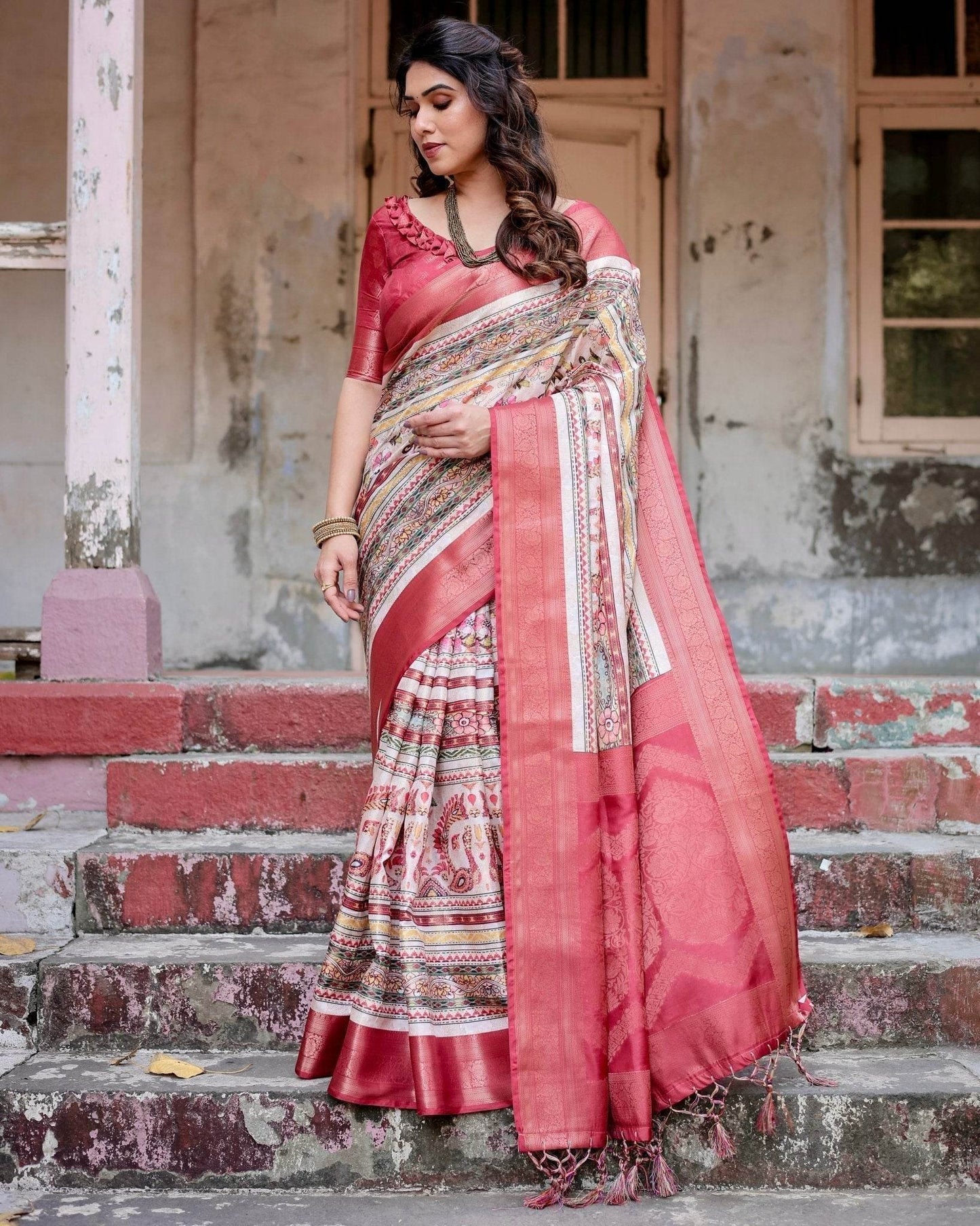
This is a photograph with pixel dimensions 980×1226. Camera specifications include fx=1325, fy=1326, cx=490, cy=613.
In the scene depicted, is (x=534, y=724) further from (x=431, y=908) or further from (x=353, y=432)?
(x=353, y=432)

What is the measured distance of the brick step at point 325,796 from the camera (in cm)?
331

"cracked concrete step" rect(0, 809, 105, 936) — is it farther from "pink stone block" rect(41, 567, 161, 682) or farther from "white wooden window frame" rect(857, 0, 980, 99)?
"white wooden window frame" rect(857, 0, 980, 99)

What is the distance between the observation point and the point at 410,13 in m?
5.62

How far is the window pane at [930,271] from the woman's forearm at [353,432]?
3.68 m

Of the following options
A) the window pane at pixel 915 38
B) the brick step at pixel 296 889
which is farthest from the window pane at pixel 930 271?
the brick step at pixel 296 889

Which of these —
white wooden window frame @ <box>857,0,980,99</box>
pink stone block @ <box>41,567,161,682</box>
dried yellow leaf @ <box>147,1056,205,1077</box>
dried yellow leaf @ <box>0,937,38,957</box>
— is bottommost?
dried yellow leaf @ <box>147,1056,205,1077</box>

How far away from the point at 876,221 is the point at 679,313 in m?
0.92

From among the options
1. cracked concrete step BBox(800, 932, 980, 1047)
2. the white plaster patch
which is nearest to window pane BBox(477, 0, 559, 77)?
cracked concrete step BBox(800, 932, 980, 1047)

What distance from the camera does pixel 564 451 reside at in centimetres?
236

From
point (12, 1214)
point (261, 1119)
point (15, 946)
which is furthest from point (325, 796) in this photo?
point (12, 1214)

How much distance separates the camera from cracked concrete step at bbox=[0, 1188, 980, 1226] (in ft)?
7.34

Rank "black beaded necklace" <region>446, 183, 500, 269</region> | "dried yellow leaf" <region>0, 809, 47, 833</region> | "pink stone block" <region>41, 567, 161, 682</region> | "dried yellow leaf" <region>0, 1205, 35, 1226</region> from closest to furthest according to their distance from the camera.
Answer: "dried yellow leaf" <region>0, 1205, 35, 1226</region> → "black beaded necklace" <region>446, 183, 500, 269</region> → "dried yellow leaf" <region>0, 809, 47, 833</region> → "pink stone block" <region>41, 567, 161, 682</region>

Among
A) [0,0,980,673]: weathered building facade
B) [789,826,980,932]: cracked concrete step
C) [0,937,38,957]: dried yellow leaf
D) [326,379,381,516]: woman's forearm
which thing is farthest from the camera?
[0,0,980,673]: weathered building facade

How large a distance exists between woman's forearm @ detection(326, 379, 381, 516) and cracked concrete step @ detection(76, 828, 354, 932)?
36.3 inches
